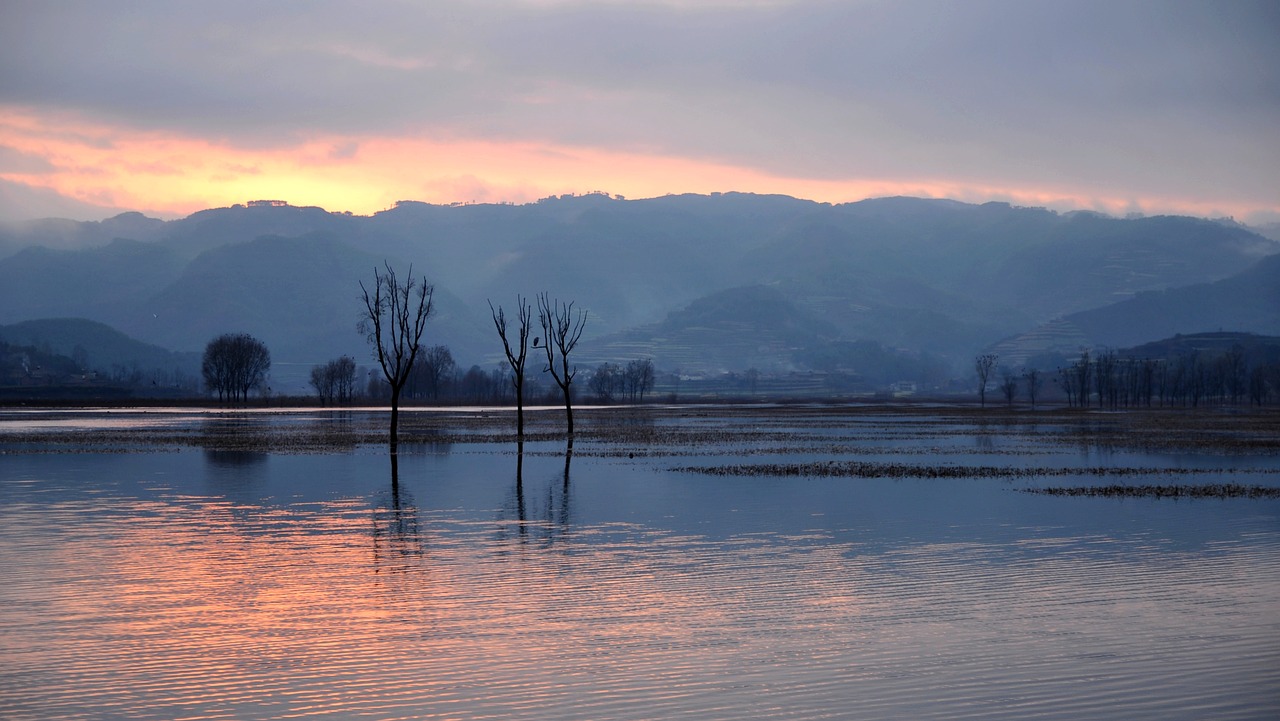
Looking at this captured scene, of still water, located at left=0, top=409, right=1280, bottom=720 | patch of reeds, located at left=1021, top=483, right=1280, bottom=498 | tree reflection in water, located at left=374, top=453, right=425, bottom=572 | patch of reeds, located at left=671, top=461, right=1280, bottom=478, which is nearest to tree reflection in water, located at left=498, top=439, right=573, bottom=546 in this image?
still water, located at left=0, top=409, right=1280, bottom=720

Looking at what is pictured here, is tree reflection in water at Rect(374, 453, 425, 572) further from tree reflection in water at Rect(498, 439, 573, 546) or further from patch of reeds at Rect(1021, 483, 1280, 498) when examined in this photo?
patch of reeds at Rect(1021, 483, 1280, 498)

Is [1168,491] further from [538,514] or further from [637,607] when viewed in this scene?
[637,607]

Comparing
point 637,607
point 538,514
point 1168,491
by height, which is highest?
point 538,514

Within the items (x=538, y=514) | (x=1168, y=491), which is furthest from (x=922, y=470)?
(x=538, y=514)

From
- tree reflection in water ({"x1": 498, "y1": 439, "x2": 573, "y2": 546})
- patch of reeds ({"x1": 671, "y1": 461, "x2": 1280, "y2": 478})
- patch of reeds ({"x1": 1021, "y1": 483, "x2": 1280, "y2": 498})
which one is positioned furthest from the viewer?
patch of reeds ({"x1": 671, "y1": 461, "x2": 1280, "y2": 478})

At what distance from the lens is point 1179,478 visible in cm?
4922

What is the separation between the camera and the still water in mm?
15656

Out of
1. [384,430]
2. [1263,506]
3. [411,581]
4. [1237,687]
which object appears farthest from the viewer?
[384,430]

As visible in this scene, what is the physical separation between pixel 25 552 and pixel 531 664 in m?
17.1

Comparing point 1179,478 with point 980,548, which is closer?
point 980,548

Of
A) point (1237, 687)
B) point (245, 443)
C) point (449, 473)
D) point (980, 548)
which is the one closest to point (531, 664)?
point (1237, 687)

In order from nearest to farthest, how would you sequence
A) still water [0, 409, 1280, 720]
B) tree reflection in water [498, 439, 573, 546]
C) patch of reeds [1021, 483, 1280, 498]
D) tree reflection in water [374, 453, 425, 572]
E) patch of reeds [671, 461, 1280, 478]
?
still water [0, 409, 1280, 720] → tree reflection in water [374, 453, 425, 572] → tree reflection in water [498, 439, 573, 546] → patch of reeds [1021, 483, 1280, 498] → patch of reeds [671, 461, 1280, 478]

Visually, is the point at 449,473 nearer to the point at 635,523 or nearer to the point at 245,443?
the point at 635,523

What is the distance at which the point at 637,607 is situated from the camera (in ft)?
70.2
